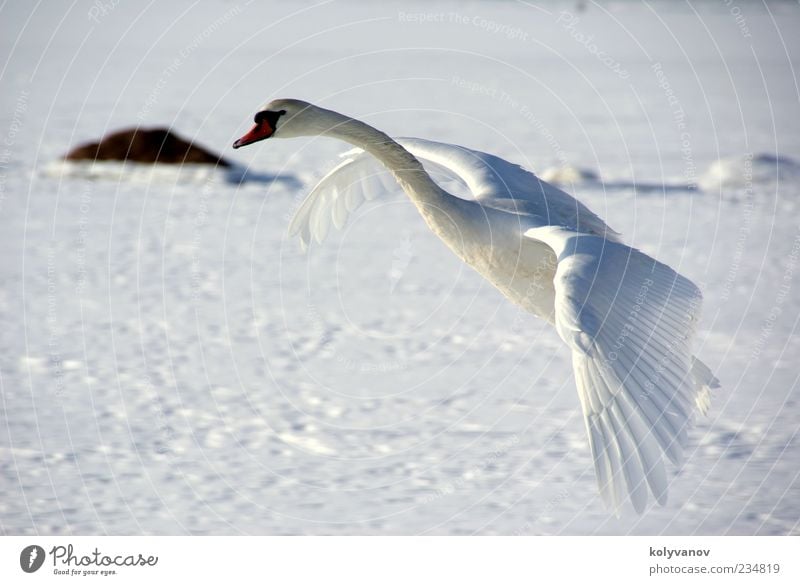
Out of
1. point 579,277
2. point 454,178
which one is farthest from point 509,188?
point 579,277

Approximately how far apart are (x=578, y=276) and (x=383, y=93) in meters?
17.3

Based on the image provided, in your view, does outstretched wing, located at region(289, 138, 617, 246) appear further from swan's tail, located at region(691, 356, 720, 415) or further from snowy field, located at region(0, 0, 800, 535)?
snowy field, located at region(0, 0, 800, 535)

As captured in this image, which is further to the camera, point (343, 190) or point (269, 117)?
point (343, 190)

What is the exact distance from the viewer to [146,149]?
13.4 m

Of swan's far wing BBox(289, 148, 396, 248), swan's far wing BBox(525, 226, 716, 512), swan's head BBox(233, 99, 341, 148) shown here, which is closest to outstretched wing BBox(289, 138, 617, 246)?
swan's far wing BBox(289, 148, 396, 248)

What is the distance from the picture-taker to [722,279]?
8.19 metres

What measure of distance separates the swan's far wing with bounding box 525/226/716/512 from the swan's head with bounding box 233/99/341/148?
4.08ft

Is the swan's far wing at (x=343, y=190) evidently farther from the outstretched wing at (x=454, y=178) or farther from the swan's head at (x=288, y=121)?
the swan's head at (x=288, y=121)

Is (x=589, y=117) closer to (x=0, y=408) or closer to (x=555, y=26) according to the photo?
(x=0, y=408)

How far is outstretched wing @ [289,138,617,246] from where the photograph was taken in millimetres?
4922

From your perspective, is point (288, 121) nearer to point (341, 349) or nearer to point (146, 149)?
point (341, 349)
